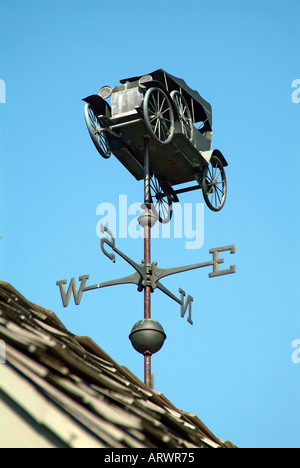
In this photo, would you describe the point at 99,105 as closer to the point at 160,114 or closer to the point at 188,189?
the point at 160,114

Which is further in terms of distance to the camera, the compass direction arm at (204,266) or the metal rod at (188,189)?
the metal rod at (188,189)

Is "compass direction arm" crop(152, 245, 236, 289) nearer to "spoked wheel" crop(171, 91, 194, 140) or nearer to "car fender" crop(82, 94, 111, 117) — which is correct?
"spoked wheel" crop(171, 91, 194, 140)

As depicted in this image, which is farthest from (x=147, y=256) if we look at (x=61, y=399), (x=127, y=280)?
(x=61, y=399)

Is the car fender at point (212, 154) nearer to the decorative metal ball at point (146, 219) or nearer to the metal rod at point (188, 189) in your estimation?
the metal rod at point (188, 189)

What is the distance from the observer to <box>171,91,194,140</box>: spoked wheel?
25.5 feet

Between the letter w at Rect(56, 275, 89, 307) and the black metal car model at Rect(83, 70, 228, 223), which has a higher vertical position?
the black metal car model at Rect(83, 70, 228, 223)

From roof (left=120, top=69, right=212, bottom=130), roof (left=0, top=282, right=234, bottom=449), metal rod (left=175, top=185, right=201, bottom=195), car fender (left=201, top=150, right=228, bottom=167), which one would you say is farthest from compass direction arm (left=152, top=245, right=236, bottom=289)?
roof (left=120, top=69, right=212, bottom=130)

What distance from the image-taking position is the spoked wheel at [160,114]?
23.6 ft

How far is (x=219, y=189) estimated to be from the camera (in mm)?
8227

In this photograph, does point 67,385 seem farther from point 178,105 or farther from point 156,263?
point 178,105

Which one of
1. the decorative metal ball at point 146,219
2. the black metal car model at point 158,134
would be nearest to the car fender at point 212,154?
the black metal car model at point 158,134

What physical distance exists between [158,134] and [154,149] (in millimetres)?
140

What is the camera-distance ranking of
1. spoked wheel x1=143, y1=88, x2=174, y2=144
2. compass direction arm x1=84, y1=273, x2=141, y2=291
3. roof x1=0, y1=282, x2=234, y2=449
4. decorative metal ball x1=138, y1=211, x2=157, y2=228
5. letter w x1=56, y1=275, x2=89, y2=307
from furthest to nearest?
spoked wheel x1=143, y1=88, x2=174, y2=144
letter w x1=56, y1=275, x2=89, y2=307
decorative metal ball x1=138, y1=211, x2=157, y2=228
compass direction arm x1=84, y1=273, x2=141, y2=291
roof x1=0, y1=282, x2=234, y2=449

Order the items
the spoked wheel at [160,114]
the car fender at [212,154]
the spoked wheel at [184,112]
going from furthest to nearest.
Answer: the car fender at [212,154] < the spoked wheel at [184,112] < the spoked wheel at [160,114]
